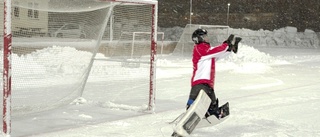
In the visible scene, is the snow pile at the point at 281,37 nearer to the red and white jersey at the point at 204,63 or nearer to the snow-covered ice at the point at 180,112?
the snow-covered ice at the point at 180,112

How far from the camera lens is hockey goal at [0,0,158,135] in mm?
6564

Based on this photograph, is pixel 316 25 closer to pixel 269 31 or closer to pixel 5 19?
pixel 269 31

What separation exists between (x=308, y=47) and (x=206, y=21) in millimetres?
10622

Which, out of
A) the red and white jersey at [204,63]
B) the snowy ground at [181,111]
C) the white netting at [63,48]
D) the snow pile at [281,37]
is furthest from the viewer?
the snow pile at [281,37]

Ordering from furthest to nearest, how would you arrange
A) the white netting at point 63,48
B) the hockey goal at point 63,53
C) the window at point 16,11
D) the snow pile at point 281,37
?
the snow pile at point 281,37
the white netting at point 63,48
the window at point 16,11
the hockey goal at point 63,53

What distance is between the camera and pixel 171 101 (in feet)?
28.3

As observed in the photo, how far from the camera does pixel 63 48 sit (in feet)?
37.8

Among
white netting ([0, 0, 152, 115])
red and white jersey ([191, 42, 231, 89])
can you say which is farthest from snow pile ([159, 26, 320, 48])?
red and white jersey ([191, 42, 231, 89])

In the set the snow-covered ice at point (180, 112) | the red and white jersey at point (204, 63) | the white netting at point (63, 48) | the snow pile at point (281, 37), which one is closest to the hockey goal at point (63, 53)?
the white netting at point (63, 48)

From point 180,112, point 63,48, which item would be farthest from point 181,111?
point 63,48

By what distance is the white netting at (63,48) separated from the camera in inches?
276

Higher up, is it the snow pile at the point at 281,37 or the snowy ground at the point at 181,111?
the snow pile at the point at 281,37

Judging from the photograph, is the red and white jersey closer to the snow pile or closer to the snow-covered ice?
the snow-covered ice

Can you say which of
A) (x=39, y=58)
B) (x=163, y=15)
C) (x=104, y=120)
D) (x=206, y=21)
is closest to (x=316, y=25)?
(x=206, y=21)
